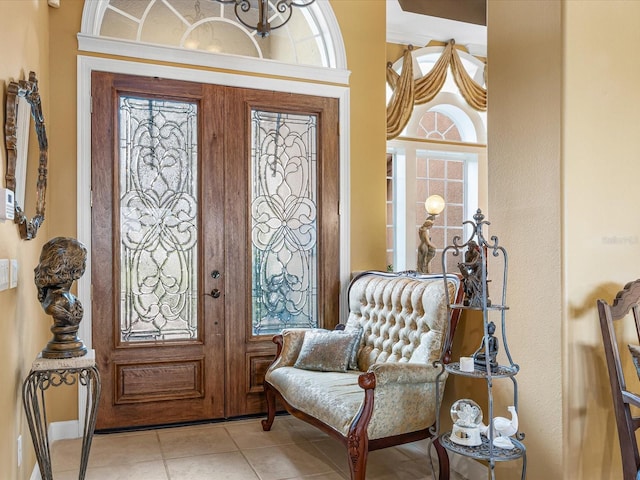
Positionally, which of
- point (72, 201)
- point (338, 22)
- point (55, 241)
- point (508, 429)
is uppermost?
point (338, 22)

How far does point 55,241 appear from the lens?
2.58 metres

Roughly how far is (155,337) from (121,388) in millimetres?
408

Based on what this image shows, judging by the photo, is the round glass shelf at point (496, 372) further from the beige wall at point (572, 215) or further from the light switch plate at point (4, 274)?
the light switch plate at point (4, 274)

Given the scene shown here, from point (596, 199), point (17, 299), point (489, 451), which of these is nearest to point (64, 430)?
point (17, 299)

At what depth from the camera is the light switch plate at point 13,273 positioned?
7.47 ft

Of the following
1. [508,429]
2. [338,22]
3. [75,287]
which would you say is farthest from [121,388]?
[338,22]

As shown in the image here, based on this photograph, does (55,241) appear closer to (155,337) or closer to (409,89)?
A: (155,337)

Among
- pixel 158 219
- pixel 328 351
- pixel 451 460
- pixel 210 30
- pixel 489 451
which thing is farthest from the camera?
pixel 210 30

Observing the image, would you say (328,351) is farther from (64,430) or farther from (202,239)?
(64,430)

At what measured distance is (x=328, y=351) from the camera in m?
3.64

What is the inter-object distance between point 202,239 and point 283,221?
2.13 ft

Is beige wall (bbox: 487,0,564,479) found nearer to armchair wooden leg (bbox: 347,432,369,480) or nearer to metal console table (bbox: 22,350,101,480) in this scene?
armchair wooden leg (bbox: 347,432,369,480)

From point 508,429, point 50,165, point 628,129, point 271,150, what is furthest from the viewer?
point 271,150

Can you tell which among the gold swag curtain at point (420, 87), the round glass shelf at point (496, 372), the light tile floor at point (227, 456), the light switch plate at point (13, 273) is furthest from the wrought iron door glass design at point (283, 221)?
the round glass shelf at point (496, 372)
